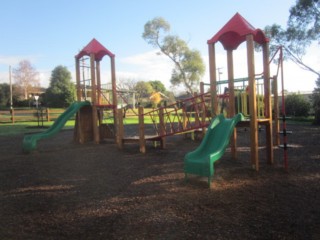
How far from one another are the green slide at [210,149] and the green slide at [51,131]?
663cm

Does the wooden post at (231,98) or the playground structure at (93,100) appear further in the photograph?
the playground structure at (93,100)

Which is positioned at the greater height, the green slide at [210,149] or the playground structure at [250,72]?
the playground structure at [250,72]

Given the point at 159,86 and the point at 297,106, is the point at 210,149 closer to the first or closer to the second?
the point at 297,106

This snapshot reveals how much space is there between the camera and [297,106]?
94.8 feet

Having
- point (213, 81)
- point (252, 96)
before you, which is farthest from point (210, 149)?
point (213, 81)

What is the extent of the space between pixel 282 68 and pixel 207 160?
294cm

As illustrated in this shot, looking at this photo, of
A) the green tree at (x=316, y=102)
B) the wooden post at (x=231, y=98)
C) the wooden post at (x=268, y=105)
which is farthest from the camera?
the green tree at (x=316, y=102)

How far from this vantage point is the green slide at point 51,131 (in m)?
10.5

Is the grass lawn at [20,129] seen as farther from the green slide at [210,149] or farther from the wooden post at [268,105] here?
the wooden post at [268,105]

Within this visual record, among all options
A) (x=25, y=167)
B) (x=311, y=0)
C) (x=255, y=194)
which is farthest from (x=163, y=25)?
(x=255, y=194)

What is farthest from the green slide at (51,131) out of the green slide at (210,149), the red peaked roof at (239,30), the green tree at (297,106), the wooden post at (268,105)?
the green tree at (297,106)

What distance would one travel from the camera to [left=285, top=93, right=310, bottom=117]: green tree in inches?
1129

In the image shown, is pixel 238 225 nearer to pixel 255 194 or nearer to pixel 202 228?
pixel 202 228

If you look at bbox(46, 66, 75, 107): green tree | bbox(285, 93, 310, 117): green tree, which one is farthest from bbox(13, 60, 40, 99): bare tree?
bbox(285, 93, 310, 117): green tree
